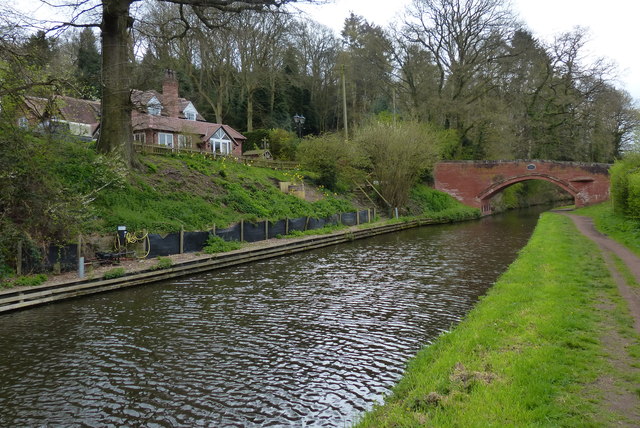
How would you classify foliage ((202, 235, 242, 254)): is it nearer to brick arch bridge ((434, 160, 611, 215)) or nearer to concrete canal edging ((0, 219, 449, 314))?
concrete canal edging ((0, 219, 449, 314))

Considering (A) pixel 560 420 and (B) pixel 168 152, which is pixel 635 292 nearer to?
(A) pixel 560 420

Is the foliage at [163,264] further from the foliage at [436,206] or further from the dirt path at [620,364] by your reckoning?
the foliage at [436,206]

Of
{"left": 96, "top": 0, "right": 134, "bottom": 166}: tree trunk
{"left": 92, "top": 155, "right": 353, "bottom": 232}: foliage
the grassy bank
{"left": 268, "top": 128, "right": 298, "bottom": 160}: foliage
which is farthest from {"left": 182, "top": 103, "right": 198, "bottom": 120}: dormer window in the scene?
the grassy bank

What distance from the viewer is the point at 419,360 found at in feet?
21.5

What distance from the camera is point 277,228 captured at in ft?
67.6

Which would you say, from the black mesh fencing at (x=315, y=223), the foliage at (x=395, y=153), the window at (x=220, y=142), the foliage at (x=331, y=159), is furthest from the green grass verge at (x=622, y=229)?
the window at (x=220, y=142)

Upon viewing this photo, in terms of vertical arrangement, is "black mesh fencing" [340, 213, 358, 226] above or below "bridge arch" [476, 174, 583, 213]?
below

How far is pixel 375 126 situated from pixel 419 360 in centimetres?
2582

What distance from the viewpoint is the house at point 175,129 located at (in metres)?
35.2

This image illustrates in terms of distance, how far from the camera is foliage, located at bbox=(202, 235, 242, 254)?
1605 cm

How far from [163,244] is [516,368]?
12.5m

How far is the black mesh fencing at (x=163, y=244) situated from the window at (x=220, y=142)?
24.2 metres

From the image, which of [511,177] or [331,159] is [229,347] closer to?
[331,159]

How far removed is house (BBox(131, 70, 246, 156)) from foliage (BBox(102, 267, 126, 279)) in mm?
22038
